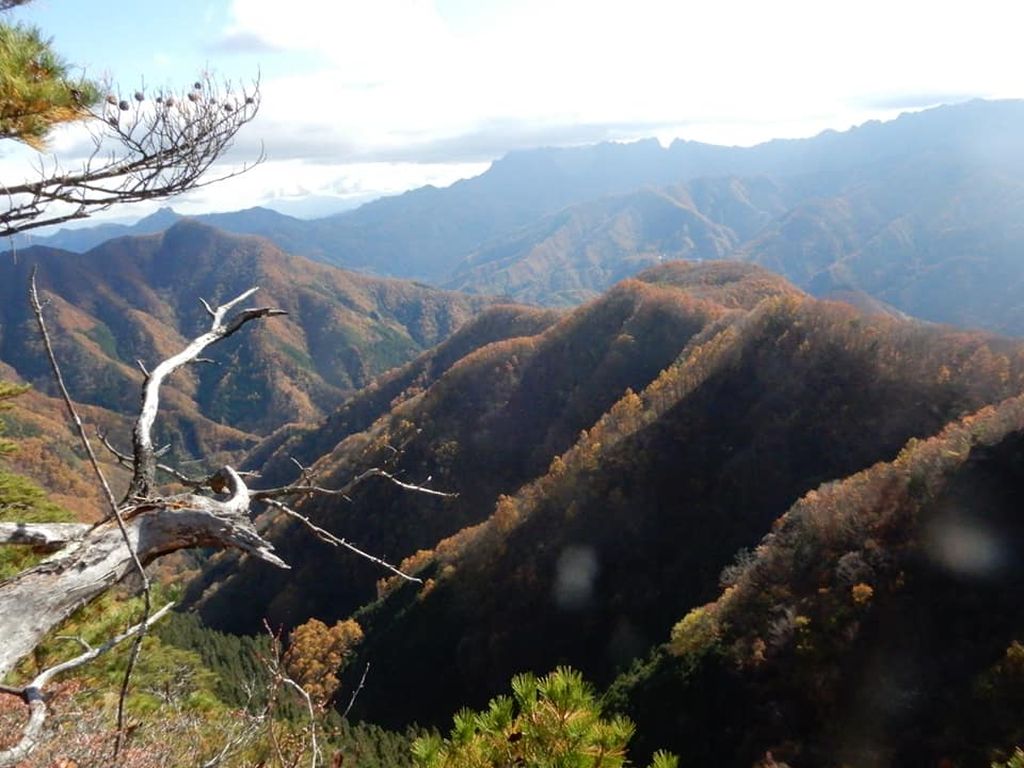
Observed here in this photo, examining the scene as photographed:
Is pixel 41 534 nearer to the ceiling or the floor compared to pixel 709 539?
nearer to the ceiling

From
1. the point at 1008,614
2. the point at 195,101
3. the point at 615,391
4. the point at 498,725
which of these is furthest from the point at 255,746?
the point at 615,391

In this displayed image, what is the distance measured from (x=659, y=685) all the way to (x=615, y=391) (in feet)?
265

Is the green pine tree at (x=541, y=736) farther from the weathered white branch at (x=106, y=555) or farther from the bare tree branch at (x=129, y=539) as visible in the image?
the weathered white branch at (x=106, y=555)

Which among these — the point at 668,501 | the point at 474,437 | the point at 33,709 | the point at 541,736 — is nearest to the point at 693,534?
the point at 668,501

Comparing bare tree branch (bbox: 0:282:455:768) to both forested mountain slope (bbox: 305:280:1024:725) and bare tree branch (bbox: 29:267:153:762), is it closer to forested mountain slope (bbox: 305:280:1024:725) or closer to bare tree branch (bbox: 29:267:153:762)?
bare tree branch (bbox: 29:267:153:762)

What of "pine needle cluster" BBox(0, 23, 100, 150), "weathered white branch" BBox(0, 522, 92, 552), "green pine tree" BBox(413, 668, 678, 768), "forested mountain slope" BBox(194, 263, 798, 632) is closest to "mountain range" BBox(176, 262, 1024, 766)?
"forested mountain slope" BBox(194, 263, 798, 632)

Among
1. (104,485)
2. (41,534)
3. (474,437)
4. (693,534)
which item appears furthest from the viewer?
(474,437)

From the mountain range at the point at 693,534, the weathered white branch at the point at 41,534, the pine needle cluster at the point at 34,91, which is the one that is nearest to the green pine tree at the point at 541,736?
the weathered white branch at the point at 41,534

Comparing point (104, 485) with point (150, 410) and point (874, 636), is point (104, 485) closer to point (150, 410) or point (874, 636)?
point (150, 410)

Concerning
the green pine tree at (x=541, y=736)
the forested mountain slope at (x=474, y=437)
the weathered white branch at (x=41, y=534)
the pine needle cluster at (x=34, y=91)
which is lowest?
the forested mountain slope at (x=474, y=437)

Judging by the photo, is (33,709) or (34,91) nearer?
(33,709)

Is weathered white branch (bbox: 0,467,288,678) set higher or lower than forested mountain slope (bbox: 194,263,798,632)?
higher

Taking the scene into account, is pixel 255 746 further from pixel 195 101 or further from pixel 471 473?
pixel 471 473

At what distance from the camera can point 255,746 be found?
1001cm
